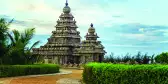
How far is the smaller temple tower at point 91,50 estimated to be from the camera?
77.1 meters

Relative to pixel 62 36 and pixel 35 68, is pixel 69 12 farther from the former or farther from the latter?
pixel 35 68

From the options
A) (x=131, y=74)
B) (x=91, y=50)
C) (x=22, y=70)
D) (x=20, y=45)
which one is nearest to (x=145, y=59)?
(x=131, y=74)

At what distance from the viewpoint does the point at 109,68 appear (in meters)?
18.7

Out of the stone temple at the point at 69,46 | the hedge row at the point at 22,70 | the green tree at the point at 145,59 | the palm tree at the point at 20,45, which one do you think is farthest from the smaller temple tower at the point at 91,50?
the green tree at the point at 145,59

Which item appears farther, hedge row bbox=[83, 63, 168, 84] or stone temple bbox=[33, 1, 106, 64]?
stone temple bbox=[33, 1, 106, 64]

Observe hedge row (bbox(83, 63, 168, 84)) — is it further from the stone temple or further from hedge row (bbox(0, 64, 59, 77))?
the stone temple

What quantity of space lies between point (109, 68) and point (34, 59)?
83.3 feet

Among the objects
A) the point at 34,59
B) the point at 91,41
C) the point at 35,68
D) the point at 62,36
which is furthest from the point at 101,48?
the point at 35,68

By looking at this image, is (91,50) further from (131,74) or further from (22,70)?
(131,74)

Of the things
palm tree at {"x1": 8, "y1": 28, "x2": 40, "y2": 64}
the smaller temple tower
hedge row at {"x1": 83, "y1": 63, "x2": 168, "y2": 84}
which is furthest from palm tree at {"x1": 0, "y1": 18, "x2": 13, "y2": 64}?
the smaller temple tower

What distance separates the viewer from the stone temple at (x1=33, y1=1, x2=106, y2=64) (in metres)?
77.9

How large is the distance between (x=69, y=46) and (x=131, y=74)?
63.4 meters

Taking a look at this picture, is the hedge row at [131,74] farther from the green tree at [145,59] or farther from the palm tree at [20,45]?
the palm tree at [20,45]

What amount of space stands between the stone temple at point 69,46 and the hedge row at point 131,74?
57.3 m
